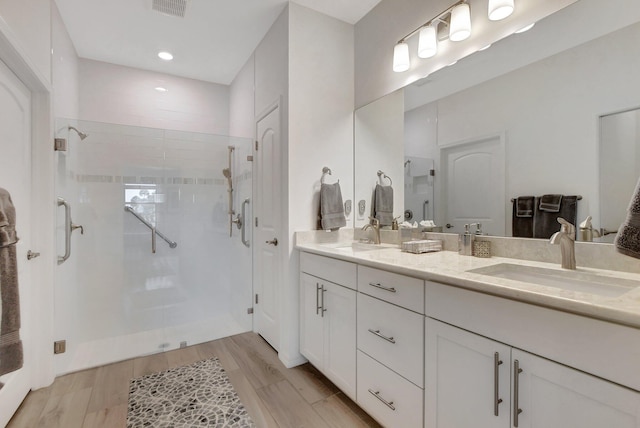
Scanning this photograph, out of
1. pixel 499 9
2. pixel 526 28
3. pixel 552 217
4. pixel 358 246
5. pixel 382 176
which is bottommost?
pixel 358 246

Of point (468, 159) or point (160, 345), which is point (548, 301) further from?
point (160, 345)

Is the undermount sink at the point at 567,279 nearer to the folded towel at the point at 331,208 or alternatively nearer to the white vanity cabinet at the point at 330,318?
the white vanity cabinet at the point at 330,318

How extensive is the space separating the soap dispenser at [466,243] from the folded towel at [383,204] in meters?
0.63

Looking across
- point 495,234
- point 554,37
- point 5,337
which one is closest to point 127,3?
point 5,337

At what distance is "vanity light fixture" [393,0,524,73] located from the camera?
4.80 feet

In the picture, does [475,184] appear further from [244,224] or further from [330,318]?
[244,224]

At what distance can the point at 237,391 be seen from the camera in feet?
6.18

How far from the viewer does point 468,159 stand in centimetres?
170

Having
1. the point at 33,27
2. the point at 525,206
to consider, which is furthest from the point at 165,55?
the point at 525,206

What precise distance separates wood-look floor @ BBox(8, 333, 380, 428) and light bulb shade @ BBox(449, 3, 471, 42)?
Result: 213 cm

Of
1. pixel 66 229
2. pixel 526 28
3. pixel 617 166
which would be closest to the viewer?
pixel 617 166

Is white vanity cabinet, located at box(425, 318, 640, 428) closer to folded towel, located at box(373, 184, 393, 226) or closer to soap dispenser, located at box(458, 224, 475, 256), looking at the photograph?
soap dispenser, located at box(458, 224, 475, 256)

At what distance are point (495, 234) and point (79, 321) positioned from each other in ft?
10.4

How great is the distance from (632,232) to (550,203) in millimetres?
577
